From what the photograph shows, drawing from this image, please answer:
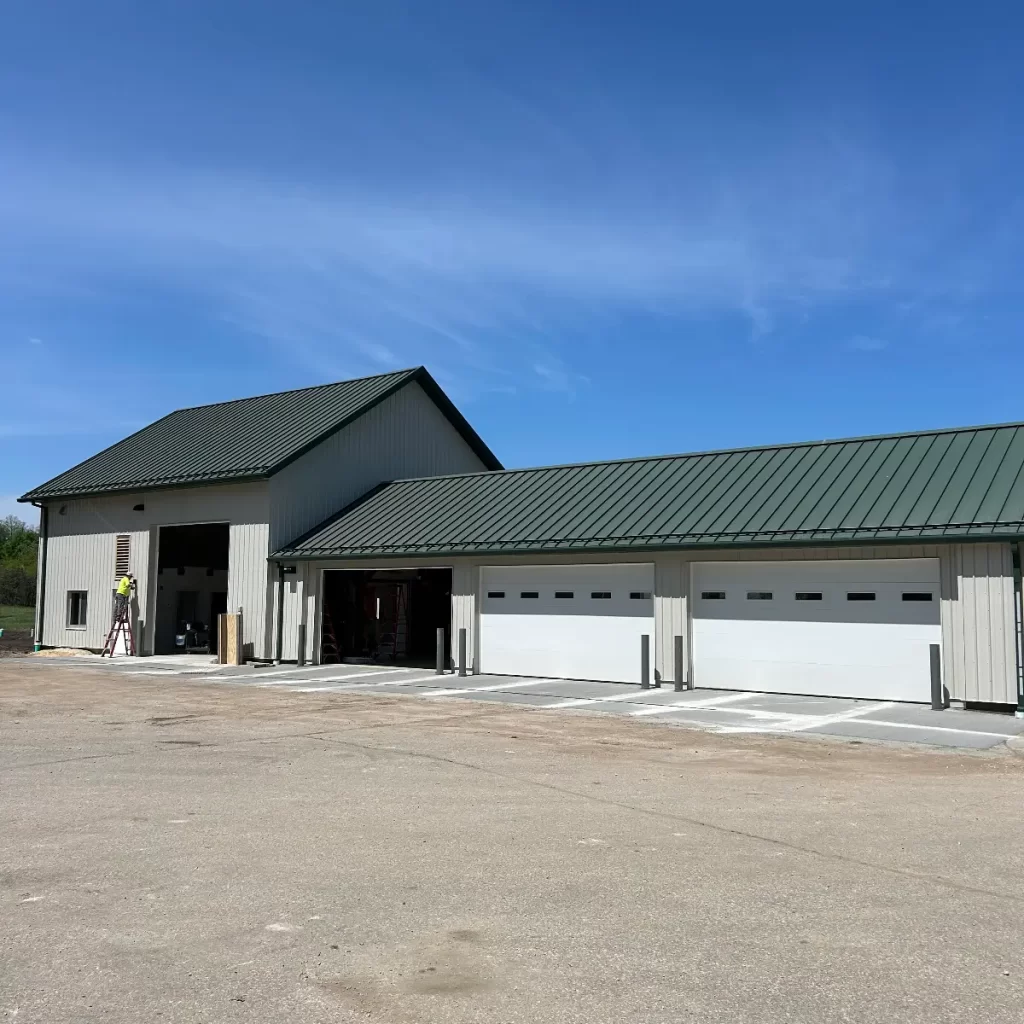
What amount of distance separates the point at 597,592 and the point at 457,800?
12.5 meters

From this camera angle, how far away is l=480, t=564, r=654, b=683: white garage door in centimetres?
2052

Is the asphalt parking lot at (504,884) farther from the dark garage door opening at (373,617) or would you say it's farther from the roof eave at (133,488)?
the roof eave at (133,488)

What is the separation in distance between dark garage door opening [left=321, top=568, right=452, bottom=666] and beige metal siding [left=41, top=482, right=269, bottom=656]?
176 cm

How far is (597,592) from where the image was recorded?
21.1m

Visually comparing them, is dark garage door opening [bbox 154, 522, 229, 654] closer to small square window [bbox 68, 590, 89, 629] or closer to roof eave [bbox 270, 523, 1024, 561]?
small square window [bbox 68, 590, 89, 629]

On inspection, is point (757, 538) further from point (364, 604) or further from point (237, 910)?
point (237, 910)

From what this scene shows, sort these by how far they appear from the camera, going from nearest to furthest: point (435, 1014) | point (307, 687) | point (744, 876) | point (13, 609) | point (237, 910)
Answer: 1. point (435, 1014)
2. point (237, 910)
3. point (744, 876)
4. point (307, 687)
5. point (13, 609)

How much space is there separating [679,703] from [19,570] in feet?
166

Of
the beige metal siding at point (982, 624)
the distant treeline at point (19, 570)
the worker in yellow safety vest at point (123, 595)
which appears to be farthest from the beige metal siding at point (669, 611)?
the distant treeline at point (19, 570)

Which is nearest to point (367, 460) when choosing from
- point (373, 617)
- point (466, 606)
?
point (373, 617)

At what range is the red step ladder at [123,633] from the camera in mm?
29141

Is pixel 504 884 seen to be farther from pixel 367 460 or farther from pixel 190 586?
pixel 190 586

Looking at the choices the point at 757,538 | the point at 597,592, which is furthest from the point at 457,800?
the point at 597,592

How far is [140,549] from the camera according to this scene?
96.7 ft
